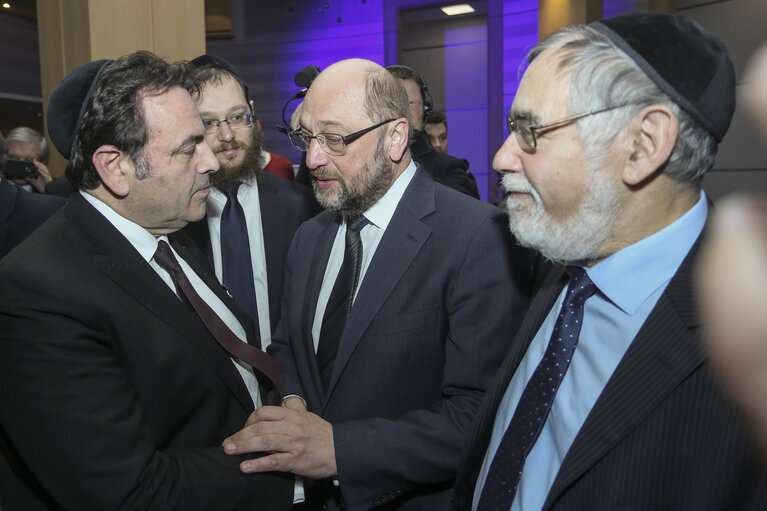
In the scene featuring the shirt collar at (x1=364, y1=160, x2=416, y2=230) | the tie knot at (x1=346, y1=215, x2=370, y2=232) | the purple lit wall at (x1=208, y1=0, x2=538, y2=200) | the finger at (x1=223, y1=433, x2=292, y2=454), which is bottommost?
the finger at (x1=223, y1=433, x2=292, y2=454)

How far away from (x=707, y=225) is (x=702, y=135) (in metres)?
0.17

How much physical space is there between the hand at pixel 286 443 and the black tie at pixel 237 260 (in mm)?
883

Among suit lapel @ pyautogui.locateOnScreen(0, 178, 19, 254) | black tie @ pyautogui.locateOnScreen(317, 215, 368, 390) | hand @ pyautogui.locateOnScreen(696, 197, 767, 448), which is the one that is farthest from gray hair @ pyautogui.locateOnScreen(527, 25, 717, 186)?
suit lapel @ pyautogui.locateOnScreen(0, 178, 19, 254)

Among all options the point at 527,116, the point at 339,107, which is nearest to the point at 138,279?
the point at 339,107

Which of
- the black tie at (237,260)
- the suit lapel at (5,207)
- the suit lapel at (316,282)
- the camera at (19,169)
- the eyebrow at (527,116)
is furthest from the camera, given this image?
the camera at (19,169)

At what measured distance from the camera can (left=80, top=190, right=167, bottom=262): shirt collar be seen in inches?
60.4

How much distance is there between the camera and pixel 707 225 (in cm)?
110

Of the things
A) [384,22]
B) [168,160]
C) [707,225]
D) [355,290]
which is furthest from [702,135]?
[384,22]

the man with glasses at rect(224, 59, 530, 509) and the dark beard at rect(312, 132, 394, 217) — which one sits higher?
the dark beard at rect(312, 132, 394, 217)

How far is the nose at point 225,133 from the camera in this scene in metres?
2.48

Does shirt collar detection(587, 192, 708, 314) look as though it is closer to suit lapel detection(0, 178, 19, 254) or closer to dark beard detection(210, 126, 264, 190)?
dark beard detection(210, 126, 264, 190)

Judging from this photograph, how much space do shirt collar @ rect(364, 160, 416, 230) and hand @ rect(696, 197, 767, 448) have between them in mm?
934

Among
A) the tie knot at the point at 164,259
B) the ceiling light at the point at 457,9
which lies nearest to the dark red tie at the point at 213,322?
the tie knot at the point at 164,259

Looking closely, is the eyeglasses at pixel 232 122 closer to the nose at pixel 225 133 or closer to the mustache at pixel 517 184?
the nose at pixel 225 133
